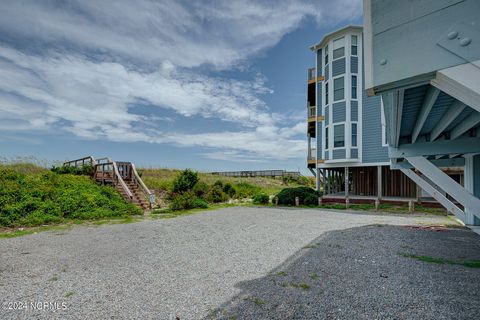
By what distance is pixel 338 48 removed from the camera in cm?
1675

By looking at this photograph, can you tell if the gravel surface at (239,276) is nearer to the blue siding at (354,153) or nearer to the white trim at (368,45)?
the white trim at (368,45)

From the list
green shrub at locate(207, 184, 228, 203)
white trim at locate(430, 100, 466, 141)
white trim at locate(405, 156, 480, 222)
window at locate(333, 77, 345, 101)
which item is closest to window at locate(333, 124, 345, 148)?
window at locate(333, 77, 345, 101)

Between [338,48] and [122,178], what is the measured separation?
16.9m

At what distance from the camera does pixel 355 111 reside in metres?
16.1

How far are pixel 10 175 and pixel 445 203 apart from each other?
17.4 m

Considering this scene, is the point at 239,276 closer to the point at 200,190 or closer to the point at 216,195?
the point at 200,190

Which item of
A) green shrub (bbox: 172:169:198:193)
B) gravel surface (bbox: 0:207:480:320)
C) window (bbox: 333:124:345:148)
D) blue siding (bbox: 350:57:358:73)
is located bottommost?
gravel surface (bbox: 0:207:480:320)

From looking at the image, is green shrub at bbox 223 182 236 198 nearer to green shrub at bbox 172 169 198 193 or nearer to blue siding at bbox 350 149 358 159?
green shrub at bbox 172 169 198 193

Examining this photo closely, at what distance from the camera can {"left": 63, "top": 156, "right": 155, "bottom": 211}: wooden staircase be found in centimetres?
1376

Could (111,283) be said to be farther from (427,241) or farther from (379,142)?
(379,142)

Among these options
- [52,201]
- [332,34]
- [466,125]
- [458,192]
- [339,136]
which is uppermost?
[332,34]

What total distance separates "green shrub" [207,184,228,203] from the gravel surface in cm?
908

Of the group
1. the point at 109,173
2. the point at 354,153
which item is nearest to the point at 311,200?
the point at 354,153

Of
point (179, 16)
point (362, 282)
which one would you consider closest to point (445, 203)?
point (362, 282)
